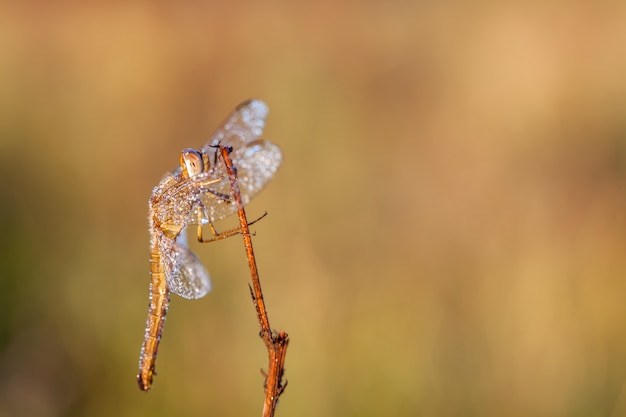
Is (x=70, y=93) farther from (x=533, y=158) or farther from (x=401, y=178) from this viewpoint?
(x=533, y=158)

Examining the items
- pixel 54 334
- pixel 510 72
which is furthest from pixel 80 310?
pixel 510 72

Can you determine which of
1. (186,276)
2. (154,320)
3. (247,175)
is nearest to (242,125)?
(247,175)

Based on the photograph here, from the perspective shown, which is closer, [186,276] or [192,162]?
[192,162]

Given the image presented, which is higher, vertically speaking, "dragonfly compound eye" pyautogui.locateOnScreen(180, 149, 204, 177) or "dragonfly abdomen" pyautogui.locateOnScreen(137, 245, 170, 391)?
"dragonfly compound eye" pyautogui.locateOnScreen(180, 149, 204, 177)

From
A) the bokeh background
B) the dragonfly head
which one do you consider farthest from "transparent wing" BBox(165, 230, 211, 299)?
the bokeh background

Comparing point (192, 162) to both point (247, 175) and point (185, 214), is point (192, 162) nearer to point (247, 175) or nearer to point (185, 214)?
point (185, 214)

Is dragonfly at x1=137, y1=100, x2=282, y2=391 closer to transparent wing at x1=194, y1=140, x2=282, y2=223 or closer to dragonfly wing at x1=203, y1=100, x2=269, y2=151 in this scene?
transparent wing at x1=194, y1=140, x2=282, y2=223

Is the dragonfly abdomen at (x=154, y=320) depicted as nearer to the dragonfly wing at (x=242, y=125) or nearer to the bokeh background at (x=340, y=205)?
the dragonfly wing at (x=242, y=125)
